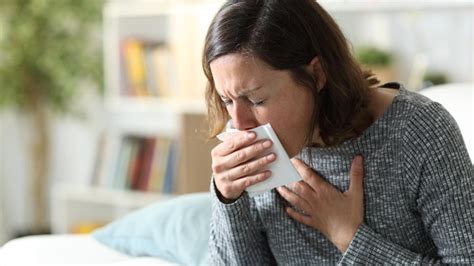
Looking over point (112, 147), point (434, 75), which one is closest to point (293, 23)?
point (434, 75)

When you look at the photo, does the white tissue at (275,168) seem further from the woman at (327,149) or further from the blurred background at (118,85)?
the blurred background at (118,85)

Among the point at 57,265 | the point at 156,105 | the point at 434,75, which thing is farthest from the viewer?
the point at 156,105

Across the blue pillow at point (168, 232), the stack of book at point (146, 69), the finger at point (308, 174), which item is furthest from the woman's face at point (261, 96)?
the stack of book at point (146, 69)

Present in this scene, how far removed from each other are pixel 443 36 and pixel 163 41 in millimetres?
1306

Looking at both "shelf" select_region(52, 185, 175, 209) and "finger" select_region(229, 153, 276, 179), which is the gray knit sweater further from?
"shelf" select_region(52, 185, 175, 209)

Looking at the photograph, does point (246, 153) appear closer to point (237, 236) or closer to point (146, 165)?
point (237, 236)

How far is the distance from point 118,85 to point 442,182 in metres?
2.59

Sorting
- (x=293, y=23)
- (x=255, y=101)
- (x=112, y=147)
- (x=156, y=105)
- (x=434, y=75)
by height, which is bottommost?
(x=112, y=147)

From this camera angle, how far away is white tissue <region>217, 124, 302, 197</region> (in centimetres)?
145

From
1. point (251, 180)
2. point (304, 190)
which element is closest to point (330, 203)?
point (304, 190)

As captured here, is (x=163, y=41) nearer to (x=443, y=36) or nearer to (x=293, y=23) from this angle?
(x=443, y=36)

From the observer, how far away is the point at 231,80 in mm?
1402

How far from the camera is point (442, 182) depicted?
1443 mm

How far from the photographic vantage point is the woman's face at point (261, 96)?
140 cm
